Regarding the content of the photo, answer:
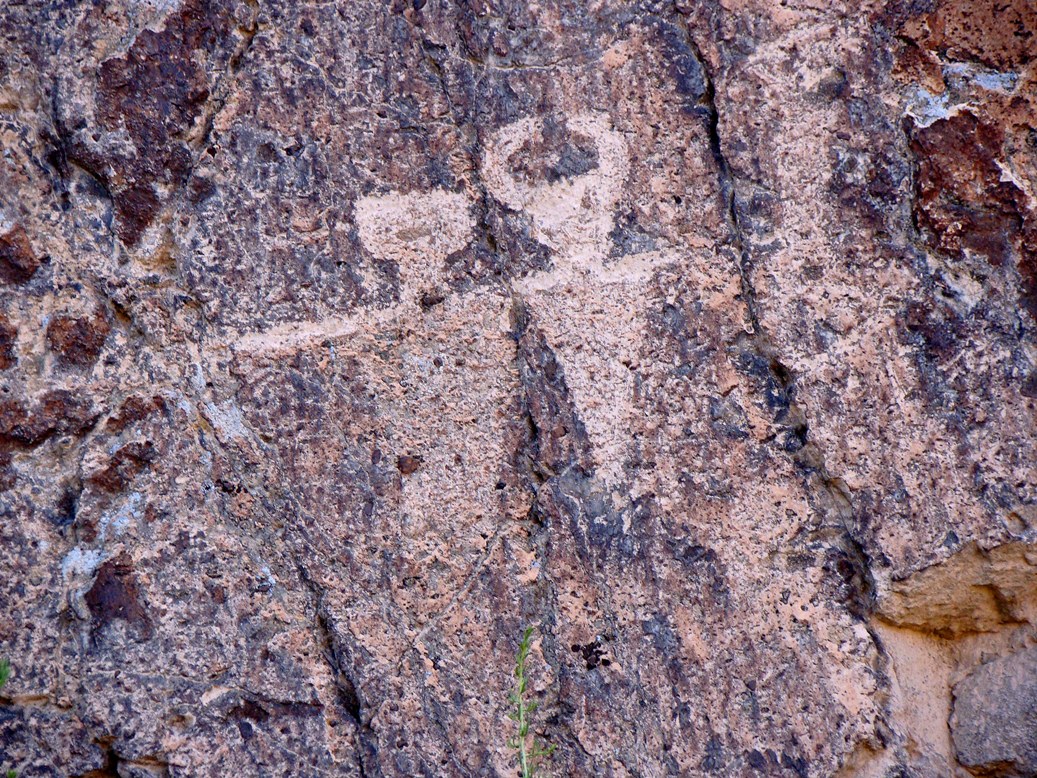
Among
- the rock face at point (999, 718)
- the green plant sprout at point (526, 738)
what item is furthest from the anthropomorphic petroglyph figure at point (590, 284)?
the rock face at point (999, 718)

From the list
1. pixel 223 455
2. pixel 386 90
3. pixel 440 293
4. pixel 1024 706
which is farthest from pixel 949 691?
pixel 386 90

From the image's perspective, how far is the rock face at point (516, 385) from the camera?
4.65 feet

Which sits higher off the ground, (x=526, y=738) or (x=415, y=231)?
(x=415, y=231)

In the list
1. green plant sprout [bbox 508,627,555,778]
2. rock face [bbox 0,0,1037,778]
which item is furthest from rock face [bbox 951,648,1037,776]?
green plant sprout [bbox 508,627,555,778]

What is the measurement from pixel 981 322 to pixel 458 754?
42.7 inches

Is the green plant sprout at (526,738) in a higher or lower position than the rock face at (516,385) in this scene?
lower

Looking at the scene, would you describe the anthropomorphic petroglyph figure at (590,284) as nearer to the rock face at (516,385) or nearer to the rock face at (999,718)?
the rock face at (516,385)

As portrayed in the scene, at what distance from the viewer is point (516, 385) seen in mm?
1484

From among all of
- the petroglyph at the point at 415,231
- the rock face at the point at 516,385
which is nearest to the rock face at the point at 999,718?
the rock face at the point at 516,385

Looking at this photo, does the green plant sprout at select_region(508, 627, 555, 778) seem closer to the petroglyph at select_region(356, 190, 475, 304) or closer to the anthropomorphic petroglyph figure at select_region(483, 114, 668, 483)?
the anthropomorphic petroglyph figure at select_region(483, 114, 668, 483)

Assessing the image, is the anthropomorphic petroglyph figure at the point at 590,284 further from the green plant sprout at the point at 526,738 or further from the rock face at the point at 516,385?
the green plant sprout at the point at 526,738

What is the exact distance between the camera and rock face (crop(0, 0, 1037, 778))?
1.42 metres

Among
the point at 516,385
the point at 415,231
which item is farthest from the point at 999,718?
the point at 415,231

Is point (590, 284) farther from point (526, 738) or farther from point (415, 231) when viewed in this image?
point (526, 738)
